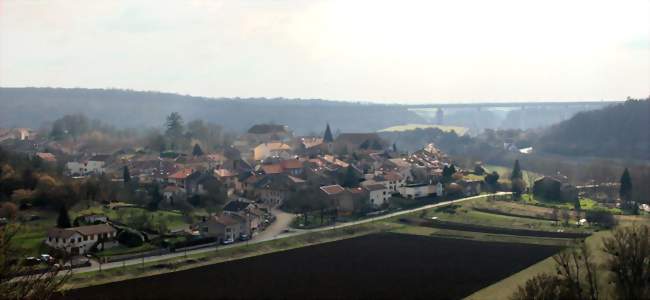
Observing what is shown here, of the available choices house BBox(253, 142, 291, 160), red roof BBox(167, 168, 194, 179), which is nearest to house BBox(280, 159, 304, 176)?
red roof BBox(167, 168, 194, 179)

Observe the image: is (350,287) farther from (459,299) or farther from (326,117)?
(326,117)

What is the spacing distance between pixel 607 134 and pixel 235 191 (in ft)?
145

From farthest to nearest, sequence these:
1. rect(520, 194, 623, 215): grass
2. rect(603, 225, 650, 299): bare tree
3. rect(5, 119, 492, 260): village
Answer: rect(520, 194, 623, 215): grass → rect(5, 119, 492, 260): village → rect(603, 225, 650, 299): bare tree

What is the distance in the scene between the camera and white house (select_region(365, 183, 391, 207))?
37031mm

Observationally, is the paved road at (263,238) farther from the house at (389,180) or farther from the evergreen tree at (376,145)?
the evergreen tree at (376,145)

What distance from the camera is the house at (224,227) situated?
2762 cm

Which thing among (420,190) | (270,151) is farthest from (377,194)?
(270,151)

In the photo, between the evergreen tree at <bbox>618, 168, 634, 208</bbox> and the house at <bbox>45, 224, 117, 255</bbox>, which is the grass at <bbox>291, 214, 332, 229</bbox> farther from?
the evergreen tree at <bbox>618, 168, 634, 208</bbox>

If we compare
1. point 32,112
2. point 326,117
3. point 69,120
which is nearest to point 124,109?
point 32,112

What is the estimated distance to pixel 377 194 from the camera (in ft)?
123

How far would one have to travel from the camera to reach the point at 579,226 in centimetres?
2970

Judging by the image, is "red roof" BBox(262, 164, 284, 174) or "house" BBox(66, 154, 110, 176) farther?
"house" BBox(66, 154, 110, 176)

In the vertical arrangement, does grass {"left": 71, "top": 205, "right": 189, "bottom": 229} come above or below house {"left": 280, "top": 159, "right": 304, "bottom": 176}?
below

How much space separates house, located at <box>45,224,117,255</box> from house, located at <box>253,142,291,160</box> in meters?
29.2
